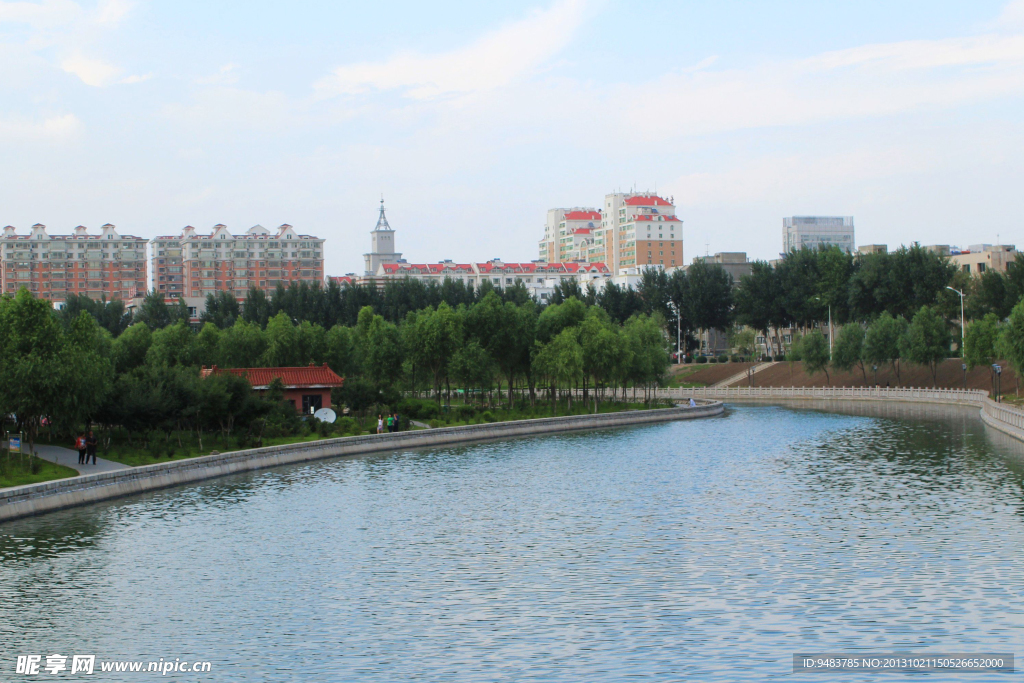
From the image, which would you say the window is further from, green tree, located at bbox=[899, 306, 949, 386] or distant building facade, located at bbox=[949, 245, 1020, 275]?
distant building facade, located at bbox=[949, 245, 1020, 275]

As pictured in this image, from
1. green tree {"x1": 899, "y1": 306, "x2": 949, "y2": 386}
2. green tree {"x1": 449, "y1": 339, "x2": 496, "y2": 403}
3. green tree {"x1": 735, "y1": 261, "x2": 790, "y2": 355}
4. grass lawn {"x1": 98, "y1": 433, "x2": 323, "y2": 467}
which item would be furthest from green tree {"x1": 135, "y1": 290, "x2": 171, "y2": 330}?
green tree {"x1": 899, "y1": 306, "x2": 949, "y2": 386}

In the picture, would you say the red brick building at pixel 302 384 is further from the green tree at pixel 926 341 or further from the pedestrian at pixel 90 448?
the green tree at pixel 926 341

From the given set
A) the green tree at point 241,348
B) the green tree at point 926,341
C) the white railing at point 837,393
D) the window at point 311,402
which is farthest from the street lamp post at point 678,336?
the window at point 311,402

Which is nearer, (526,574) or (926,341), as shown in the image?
(526,574)

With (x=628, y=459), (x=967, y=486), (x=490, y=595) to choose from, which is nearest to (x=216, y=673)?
(x=490, y=595)

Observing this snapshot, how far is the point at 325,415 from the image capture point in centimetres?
5716

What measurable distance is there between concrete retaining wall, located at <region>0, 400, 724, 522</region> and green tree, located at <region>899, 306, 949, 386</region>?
3489 cm

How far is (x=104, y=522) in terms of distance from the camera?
31.4 metres

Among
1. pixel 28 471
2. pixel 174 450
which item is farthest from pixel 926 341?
pixel 28 471

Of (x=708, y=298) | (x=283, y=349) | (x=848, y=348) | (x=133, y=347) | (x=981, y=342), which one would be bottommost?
(x=848, y=348)

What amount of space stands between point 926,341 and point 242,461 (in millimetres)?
71306

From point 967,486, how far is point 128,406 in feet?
105

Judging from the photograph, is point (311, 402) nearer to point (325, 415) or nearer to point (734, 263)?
point (325, 415)

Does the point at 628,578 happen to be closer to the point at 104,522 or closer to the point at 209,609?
the point at 209,609
